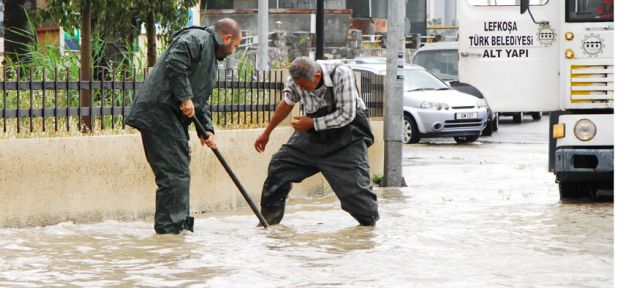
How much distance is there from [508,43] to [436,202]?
179 cm

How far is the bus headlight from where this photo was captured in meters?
13.3

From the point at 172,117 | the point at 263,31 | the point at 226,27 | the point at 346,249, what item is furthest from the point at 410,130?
the point at 346,249

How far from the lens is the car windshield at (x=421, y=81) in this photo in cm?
2500

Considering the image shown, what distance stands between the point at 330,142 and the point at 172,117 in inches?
58.1

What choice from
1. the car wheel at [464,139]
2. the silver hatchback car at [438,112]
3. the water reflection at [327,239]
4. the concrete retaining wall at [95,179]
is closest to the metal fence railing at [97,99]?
the concrete retaining wall at [95,179]

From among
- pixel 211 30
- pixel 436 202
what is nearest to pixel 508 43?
pixel 436 202

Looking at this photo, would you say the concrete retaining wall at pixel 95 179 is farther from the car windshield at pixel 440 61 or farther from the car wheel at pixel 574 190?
the car windshield at pixel 440 61

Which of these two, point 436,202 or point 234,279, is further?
point 436,202

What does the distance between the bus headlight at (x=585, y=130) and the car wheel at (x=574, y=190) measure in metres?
1.00

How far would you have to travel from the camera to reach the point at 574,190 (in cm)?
1431

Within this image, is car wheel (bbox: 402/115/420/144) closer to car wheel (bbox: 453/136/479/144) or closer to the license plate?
the license plate

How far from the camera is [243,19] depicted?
155 feet
